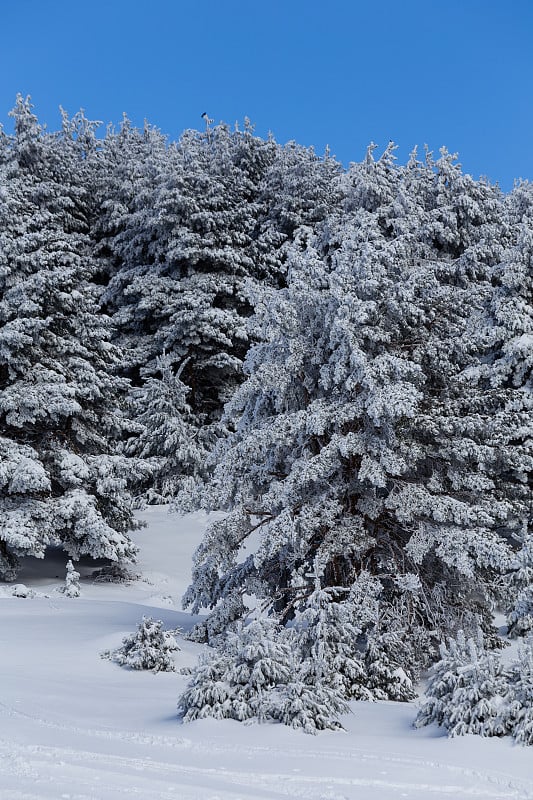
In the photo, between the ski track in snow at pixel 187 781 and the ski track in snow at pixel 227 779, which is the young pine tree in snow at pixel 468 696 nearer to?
the ski track in snow at pixel 227 779

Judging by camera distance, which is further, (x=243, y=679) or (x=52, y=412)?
(x=52, y=412)

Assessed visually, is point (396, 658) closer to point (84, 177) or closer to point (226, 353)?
point (226, 353)

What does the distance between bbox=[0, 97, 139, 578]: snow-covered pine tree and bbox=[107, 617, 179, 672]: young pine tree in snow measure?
19.9 feet

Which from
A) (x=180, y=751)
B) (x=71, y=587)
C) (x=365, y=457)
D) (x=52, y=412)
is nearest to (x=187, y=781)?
(x=180, y=751)

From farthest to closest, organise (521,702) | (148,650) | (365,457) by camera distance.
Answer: (365,457) → (148,650) → (521,702)

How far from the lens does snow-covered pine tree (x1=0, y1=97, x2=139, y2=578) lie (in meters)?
15.0

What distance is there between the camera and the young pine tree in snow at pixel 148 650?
845 centimetres

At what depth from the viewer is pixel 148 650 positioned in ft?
27.7

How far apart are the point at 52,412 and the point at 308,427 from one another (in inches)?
329

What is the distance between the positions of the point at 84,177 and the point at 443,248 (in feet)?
56.0

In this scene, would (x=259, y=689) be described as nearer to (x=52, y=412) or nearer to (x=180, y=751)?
(x=180, y=751)

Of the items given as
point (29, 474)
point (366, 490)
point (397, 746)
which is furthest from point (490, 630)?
point (29, 474)

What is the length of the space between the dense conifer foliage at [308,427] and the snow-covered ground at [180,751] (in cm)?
50

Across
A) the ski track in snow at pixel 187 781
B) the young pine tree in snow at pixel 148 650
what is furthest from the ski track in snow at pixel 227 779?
the young pine tree in snow at pixel 148 650
